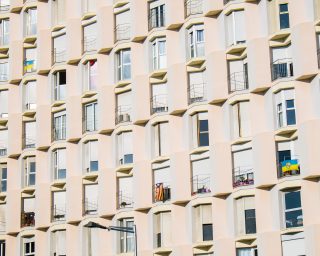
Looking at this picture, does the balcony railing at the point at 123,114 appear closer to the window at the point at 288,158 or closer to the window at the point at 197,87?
the window at the point at 197,87

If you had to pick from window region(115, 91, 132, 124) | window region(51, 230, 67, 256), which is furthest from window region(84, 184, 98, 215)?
window region(115, 91, 132, 124)

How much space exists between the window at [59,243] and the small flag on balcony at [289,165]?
16066 millimetres

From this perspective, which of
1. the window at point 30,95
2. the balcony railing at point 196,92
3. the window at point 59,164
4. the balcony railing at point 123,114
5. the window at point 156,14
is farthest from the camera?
the window at point 30,95

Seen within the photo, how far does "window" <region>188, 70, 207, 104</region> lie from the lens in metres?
51.8

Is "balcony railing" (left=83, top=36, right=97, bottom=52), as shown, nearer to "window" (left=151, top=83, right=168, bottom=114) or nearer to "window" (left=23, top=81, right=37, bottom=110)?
"window" (left=23, top=81, right=37, bottom=110)

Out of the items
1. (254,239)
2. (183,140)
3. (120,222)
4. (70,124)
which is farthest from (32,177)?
(254,239)

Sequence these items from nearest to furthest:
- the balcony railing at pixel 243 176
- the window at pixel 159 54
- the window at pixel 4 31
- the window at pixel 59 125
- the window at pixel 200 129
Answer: the balcony railing at pixel 243 176 < the window at pixel 200 129 < the window at pixel 159 54 < the window at pixel 59 125 < the window at pixel 4 31

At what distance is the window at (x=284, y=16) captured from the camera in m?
48.8

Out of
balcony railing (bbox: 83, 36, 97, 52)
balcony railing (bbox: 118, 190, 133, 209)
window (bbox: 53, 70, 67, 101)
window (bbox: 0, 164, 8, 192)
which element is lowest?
balcony railing (bbox: 118, 190, 133, 209)

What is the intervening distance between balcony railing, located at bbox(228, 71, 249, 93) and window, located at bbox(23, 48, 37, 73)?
1612 cm

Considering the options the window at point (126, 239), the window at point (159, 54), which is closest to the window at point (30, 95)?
the window at point (159, 54)

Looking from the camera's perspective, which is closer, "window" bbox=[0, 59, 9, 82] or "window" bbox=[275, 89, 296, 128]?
"window" bbox=[275, 89, 296, 128]

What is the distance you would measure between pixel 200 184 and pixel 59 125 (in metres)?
12.2

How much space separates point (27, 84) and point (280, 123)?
66.4ft
